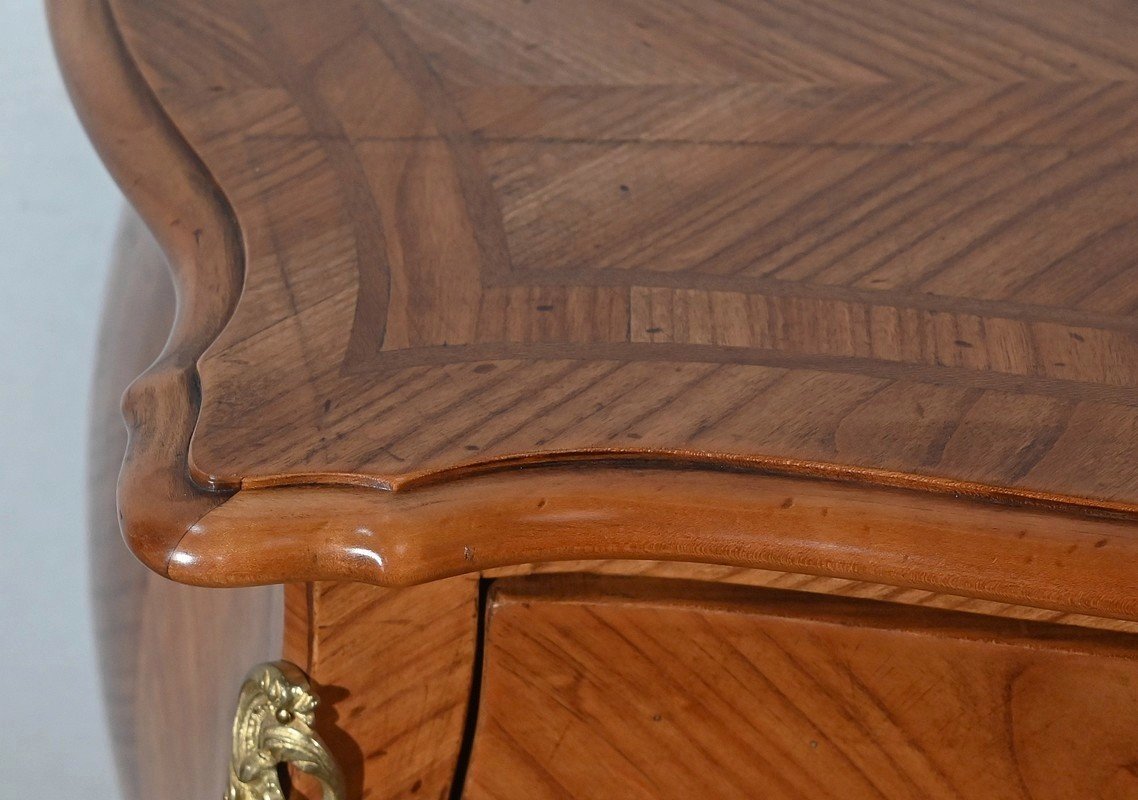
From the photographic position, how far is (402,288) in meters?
0.40

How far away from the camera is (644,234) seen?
0.43m

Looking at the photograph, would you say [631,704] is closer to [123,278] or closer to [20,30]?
[123,278]

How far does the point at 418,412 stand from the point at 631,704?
0.10m

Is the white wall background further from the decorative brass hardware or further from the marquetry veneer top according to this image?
the decorative brass hardware

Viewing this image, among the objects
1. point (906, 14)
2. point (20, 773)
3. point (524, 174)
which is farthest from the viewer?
point (20, 773)

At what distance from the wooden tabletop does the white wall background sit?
0.53 metres

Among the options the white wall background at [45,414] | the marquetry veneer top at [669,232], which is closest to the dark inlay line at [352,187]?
the marquetry veneer top at [669,232]

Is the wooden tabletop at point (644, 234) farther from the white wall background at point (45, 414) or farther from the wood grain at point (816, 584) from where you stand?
the white wall background at point (45, 414)

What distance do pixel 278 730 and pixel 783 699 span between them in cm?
14

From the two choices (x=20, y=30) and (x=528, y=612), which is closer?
(x=528, y=612)

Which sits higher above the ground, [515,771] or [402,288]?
[402,288]

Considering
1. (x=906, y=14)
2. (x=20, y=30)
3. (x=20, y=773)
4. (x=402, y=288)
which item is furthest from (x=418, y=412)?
(x=20, y=30)

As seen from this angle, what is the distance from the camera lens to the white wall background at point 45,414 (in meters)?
0.95

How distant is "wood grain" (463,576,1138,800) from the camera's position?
1.20 ft
